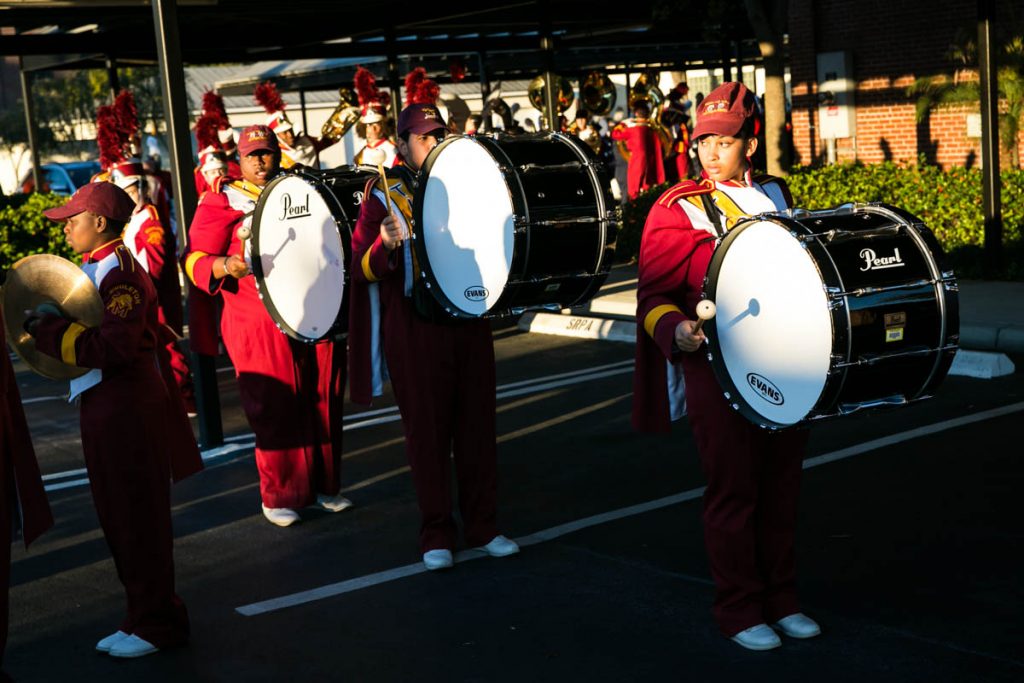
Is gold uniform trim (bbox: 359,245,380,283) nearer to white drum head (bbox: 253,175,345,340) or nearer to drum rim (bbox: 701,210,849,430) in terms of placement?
white drum head (bbox: 253,175,345,340)

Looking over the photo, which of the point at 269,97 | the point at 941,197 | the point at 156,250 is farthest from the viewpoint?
the point at 269,97

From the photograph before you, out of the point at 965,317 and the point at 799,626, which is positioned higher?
the point at 965,317

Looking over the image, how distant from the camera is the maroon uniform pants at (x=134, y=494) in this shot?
A: 543 centimetres

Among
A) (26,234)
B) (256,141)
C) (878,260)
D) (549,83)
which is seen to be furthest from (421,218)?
(26,234)

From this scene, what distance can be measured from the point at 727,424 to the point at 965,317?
272 inches

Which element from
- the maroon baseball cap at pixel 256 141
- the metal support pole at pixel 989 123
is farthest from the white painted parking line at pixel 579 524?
the metal support pole at pixel 989 123

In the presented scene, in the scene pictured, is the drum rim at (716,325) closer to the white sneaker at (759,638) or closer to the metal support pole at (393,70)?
the white sneaker at (759,638)

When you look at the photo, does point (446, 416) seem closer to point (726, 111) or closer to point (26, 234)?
point (726, 111)

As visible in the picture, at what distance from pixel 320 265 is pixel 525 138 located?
1.47 m

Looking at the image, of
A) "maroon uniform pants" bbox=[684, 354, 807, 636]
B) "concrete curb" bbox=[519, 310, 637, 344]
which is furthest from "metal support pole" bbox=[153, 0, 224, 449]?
"maroon uniform pants" bbox=[684, 354, 807, 636]

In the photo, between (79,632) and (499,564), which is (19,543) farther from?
(499,564)

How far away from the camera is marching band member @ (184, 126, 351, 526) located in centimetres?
739

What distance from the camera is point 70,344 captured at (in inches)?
203

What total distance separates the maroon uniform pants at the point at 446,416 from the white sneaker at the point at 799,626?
1.76 metres
